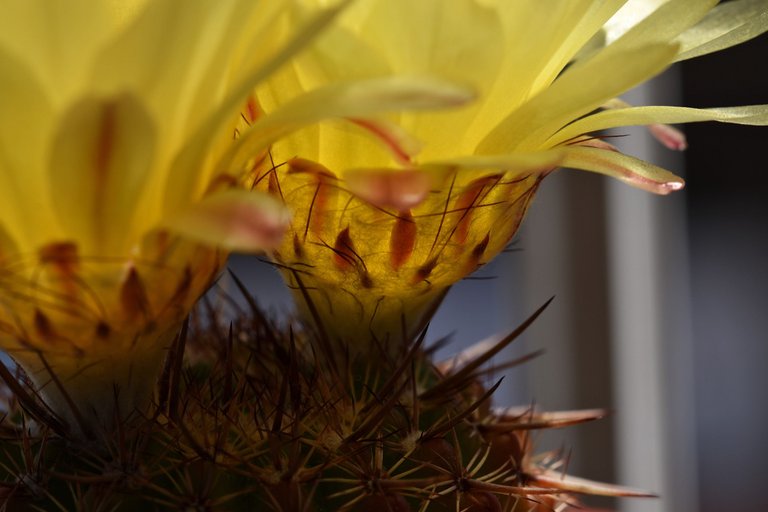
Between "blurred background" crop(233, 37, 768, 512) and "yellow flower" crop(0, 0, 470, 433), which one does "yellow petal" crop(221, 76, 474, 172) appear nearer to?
"yellow flower" crop(0, 0, 470, 433)

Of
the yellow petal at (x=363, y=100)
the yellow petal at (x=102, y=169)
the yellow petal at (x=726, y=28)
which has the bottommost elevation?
the yellow petal at (x=102, y=169)

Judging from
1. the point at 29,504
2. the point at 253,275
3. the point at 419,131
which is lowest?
the point at 29,504

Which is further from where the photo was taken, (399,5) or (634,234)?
(634,234)

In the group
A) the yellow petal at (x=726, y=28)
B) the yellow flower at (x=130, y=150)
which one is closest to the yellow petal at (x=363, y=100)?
the yellow flower at (x=130, y=150)

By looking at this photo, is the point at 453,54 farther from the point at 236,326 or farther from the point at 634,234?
the point at 634,234

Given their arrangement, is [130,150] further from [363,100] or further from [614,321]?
[614,321]

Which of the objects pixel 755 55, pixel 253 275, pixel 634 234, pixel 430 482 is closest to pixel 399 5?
pixel 430 482

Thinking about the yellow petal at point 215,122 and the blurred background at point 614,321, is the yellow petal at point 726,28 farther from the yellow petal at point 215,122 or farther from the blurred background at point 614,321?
the blurred background at point 614,321

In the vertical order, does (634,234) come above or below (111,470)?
above
